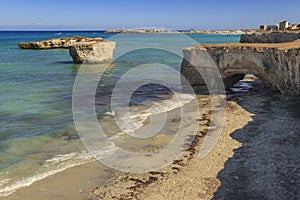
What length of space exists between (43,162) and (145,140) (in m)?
4.42

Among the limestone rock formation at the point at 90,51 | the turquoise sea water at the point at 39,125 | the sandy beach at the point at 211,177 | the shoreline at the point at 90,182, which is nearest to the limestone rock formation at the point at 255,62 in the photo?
the turquoise sea water at the point at 39,125

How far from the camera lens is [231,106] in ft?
64.3

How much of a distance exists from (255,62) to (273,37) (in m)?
13.3

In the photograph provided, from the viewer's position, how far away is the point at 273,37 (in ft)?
107

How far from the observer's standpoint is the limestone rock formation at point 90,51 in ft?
144

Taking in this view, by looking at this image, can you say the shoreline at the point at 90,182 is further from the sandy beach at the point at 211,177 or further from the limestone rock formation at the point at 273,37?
the limestone rock formation at the point at 273,37

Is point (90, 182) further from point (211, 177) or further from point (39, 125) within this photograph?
point (39, 125)

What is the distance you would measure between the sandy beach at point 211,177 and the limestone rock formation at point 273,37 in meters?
18.4

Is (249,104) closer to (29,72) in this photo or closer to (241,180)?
(241,180)

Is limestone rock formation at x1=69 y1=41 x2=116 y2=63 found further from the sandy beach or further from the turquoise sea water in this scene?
the sandy beach

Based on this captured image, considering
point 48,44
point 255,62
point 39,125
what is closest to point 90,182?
point 39,125

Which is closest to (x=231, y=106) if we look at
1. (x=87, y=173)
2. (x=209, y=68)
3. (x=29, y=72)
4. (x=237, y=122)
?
(x=237, y=122)

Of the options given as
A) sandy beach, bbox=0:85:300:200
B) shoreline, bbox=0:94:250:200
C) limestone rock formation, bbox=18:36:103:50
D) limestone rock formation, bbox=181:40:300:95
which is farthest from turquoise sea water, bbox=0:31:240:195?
limestone rock formation, bbox=18:36:103:50

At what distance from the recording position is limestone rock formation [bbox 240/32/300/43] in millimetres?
30094
